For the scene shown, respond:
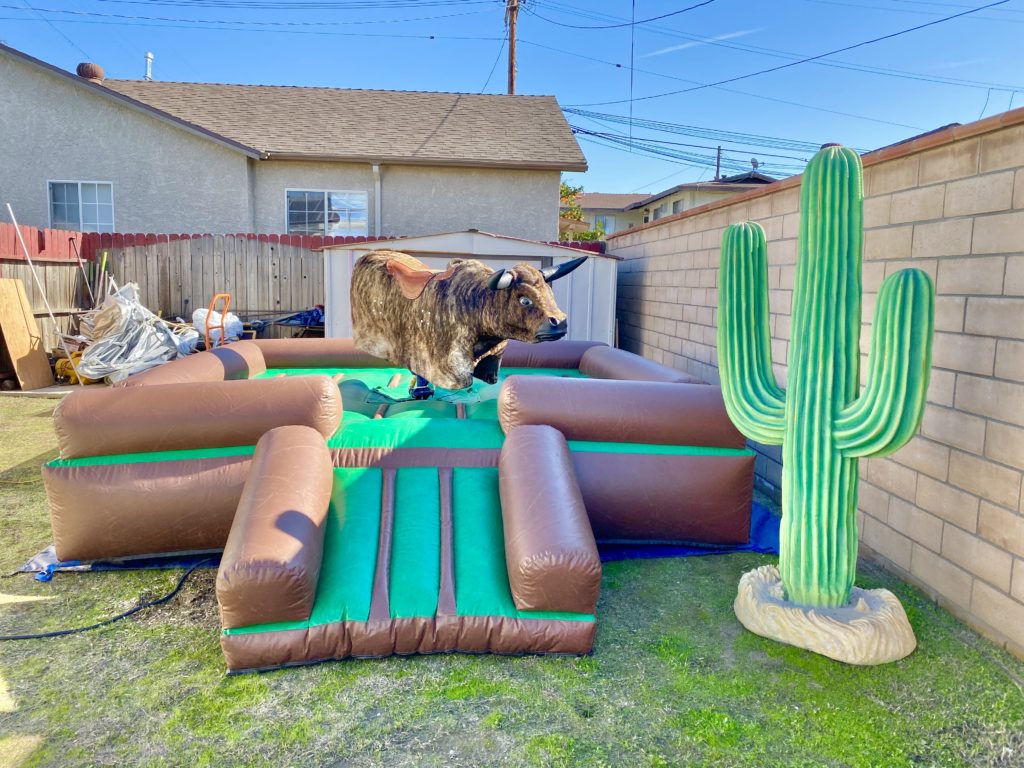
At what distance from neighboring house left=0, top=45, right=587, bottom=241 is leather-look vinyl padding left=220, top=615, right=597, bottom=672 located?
9.97 metres

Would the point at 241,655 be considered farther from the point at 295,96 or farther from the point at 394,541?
the point at 295,96

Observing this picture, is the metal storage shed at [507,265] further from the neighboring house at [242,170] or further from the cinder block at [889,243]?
the cinder block at [889,243]

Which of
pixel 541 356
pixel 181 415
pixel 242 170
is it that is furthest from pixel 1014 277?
pixel 242 170

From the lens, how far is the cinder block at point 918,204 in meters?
3.34

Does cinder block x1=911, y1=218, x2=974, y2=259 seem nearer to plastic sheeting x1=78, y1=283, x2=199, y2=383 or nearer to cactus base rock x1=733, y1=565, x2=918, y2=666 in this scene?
cactus base rock x1=733, y1=565, x2=918, y2=666

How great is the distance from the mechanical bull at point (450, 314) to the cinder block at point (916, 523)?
1.98 meters

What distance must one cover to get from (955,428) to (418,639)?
2534 mm

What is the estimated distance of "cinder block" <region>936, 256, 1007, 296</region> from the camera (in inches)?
115

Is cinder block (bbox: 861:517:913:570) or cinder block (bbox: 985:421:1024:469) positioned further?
cinder block (bbox: 861:517:913:570)

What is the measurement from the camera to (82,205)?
11969mm

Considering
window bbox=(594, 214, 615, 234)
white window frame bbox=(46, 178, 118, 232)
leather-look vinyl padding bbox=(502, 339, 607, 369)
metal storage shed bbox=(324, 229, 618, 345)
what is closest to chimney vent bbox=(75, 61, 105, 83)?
white window frame bbox=(46, 178, 118, 232)

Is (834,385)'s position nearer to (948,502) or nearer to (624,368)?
(948,502)

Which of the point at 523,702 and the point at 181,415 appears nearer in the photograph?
the point at 523,702

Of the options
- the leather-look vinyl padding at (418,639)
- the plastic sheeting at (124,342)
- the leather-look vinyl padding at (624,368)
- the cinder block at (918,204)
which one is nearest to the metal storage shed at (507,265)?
the leather-look vinyl padding at (624,368)
